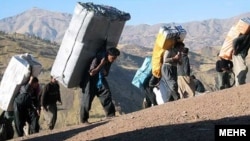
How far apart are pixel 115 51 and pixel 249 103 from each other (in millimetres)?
2562

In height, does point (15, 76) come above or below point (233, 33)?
below

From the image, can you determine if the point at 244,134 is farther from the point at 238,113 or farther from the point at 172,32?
the point at 172,32

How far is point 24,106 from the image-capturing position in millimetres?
10789

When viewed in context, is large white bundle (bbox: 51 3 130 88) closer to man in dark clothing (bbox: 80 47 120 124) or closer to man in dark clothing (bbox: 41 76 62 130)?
man in dark clothing (bbox: 80 47 120 124)

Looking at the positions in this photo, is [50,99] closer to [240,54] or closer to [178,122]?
[240,54]

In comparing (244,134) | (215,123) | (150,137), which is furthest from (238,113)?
(244,134)

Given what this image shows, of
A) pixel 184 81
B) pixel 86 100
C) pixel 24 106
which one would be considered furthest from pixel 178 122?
pixel 184 81

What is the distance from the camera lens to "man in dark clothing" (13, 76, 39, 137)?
10695 mm

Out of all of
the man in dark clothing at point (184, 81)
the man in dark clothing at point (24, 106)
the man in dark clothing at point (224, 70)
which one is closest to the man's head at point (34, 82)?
the man in dark clothing at point (24, 106)

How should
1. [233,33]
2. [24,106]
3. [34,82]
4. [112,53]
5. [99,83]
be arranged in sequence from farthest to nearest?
[233,33] → [34,82] → [24,106] → [99,83] → [112,53]

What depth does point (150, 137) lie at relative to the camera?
6.97 m

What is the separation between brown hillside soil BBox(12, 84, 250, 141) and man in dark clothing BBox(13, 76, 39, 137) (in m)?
1.09

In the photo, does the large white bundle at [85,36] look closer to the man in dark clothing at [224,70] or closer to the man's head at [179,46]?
the man's head at [179,46]

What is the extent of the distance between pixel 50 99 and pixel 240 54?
399cm
